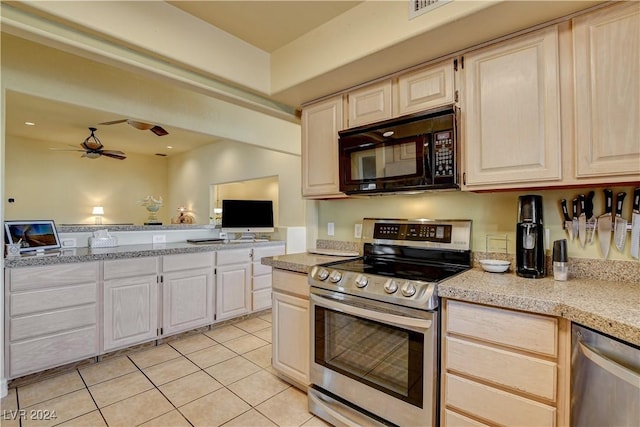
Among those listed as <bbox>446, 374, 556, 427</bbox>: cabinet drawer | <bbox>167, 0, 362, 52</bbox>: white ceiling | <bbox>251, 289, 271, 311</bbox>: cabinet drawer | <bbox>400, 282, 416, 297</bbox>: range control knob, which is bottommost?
<bbox>251, 289, 271, 311</bbox>: cabinet drawer

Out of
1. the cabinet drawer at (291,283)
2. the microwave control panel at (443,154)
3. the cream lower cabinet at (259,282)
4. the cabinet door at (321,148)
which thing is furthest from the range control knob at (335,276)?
the cream lower cabinet at (259,282)

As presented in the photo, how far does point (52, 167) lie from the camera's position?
663cm

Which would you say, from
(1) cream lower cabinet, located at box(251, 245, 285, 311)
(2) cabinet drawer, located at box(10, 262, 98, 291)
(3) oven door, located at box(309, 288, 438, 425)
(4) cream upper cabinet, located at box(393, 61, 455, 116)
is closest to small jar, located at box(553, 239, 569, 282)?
(3) oven door, located at box(309, 288, 438, 425)

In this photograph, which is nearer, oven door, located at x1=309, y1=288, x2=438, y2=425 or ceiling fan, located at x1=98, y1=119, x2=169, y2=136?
oven door, located at x1=309, y1=288, x2=438, y2=425

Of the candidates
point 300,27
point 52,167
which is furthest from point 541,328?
point 52,167

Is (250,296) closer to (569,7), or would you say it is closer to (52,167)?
(569,7)

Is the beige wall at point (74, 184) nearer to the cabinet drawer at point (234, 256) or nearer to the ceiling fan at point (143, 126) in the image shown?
the ceiling fan at point (143, 126)

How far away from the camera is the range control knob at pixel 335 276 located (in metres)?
1.78

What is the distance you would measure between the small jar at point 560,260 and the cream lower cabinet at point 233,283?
2.93 meters

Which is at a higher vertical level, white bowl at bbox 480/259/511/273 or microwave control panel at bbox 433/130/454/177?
microwave control panel at bbox 433/130/454/177

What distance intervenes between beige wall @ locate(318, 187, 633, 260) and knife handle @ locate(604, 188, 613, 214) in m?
0.02

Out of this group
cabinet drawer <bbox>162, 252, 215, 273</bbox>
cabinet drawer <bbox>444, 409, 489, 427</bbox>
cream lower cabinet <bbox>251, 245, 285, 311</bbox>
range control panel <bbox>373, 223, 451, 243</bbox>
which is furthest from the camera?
cream lower cabinet <bbox>251, 245, 285, 311</bbox>

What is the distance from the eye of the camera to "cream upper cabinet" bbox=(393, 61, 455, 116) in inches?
69.2

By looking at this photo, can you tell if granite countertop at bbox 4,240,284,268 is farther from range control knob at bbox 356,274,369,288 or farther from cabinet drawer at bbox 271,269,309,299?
range control knob at bbox 356,274,369,288
